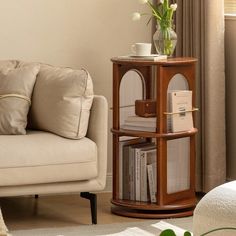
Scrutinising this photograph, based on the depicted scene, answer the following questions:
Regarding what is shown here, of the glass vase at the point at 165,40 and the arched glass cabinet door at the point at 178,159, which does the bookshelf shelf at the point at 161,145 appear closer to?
the arched glass cabinet door at the point at 178,159

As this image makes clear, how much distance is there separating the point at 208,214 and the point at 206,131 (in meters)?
2.16

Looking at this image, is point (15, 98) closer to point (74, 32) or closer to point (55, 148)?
point (55, 148)

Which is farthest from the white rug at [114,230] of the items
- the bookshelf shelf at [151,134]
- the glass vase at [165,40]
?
the glass vase at [165,40]

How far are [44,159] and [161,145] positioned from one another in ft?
2.46

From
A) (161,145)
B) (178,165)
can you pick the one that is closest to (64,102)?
(161,145)

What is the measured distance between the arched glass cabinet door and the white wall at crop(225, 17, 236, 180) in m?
0.45

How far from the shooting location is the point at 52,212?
458cm

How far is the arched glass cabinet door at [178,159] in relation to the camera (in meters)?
4.53

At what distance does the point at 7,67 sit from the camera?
4.50m

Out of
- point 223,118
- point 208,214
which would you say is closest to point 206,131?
point 223,118

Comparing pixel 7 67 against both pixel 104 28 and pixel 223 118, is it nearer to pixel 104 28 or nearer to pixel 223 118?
pixel 104 28

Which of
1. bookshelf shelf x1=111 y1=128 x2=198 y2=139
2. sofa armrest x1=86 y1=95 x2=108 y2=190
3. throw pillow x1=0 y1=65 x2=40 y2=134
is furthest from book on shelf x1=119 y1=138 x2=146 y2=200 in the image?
throw pillow x1=0 y1=65 x2=40 y2=134

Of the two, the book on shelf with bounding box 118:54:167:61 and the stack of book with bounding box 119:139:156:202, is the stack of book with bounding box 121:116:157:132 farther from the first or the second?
the book on shelf with bounding box 118:54:167:61

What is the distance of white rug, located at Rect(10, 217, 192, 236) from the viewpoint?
13.2ft
